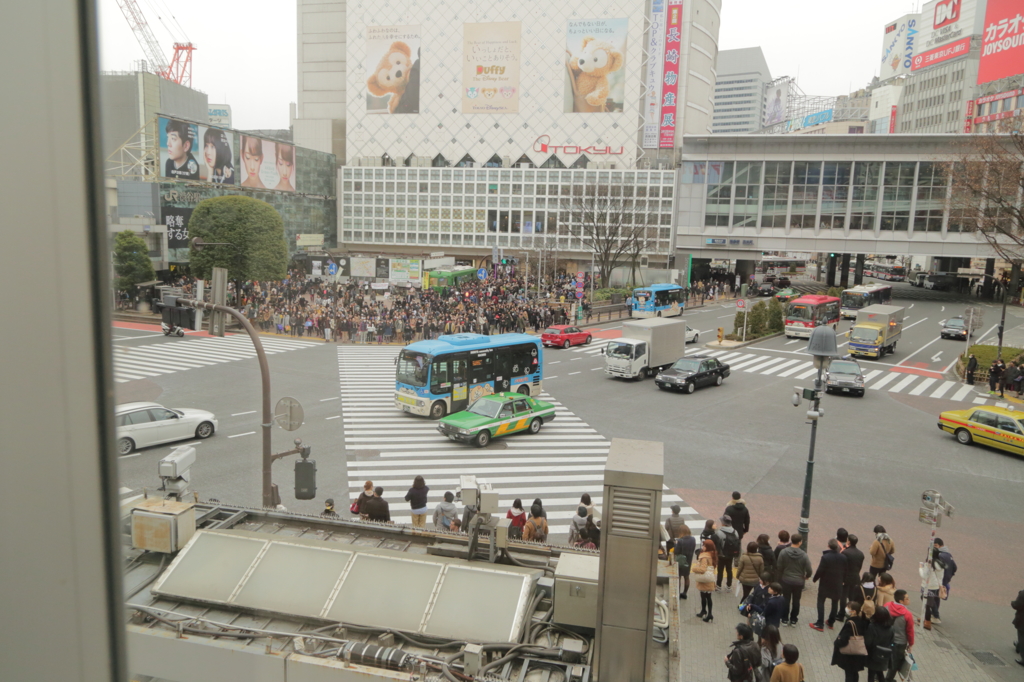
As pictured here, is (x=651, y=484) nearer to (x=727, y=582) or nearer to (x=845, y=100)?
(x=727, y=582)

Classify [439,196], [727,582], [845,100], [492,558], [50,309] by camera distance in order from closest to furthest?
[50,309] < [492,558] < [727,582] < [439,196] < [845,100]

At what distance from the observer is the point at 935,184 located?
56125 millimetres

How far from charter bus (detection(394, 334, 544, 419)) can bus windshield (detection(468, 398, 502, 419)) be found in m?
1.70

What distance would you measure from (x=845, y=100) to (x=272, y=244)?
17280cm

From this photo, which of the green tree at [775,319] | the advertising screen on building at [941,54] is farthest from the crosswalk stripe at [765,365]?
the advertising screen on building at [941,54]

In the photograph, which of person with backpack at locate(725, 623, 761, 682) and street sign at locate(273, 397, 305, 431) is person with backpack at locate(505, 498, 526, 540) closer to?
street sign at locate(273, 397, 305, 431)

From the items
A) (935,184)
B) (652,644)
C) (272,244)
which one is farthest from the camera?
(935,184)

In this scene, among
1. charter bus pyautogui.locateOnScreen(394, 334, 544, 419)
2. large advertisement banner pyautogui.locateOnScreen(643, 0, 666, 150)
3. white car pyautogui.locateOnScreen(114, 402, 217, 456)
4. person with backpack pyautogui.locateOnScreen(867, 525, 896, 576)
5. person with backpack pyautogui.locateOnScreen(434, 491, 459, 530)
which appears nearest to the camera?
person with backpack pyautogui.locateOnScreen(867, 525, 896, 576)

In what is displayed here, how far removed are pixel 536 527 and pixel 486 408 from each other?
860cm

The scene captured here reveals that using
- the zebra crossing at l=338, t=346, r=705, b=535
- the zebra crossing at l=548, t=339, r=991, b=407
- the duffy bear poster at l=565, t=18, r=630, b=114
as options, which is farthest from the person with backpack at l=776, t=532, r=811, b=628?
the duffy bear poster at l=565, t=18, r=630, b=114

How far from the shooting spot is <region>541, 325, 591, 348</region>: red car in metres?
35.8

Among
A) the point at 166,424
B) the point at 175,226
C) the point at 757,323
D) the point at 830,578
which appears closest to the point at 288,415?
the point at 166,424

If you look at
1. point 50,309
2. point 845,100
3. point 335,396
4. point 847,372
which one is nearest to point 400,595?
point 50,309

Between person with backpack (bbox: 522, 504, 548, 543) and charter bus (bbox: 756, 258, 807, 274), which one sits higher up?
charter bus (bbox: 756, 258, 807, 274)
